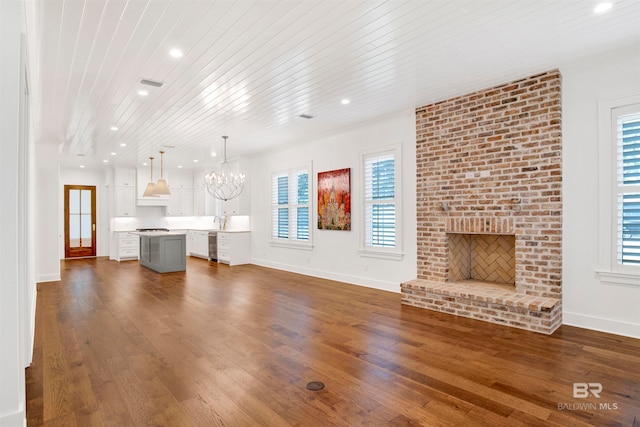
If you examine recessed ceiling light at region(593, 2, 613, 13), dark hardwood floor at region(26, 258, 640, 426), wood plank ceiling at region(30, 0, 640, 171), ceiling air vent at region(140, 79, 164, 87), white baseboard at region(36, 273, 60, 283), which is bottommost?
dark hardwood floor at region(26, 258, 640, 426)

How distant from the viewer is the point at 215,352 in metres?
→ 3.39

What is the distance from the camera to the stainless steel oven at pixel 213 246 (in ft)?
33.1

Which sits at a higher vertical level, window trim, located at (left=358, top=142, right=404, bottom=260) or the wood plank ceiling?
the wood plank ceiling

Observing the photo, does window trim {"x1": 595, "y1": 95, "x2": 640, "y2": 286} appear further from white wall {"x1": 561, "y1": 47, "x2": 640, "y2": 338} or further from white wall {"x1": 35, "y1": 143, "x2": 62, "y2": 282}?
white wall {"x1": 35, "y1": 143, "x2": 62, "y2": 282}

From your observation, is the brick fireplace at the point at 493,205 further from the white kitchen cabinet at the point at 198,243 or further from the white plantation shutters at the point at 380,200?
the white kitchen cabinet at the point at 198,243

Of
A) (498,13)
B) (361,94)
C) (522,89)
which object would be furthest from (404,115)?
(498,13)

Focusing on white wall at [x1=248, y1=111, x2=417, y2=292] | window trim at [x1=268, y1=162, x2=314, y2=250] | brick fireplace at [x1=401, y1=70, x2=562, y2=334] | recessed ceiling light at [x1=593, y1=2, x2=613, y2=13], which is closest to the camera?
recessed ceiling light at [x1=593, y1=2, x2=613, y2=13]

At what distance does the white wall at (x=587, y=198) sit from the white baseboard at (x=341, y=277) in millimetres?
2475

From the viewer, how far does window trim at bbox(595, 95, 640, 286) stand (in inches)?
148

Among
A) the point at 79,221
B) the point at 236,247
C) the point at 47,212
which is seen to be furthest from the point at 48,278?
the point at 79,221

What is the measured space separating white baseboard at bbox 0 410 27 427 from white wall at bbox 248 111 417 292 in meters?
4.78

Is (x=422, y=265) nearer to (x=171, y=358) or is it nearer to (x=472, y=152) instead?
(x=472, y=152)

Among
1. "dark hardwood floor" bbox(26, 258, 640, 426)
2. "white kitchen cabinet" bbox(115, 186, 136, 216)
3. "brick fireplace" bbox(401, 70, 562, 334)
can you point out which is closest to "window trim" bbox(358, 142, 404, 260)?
"brick fireplace" bbox(401, 70, 562, 334)

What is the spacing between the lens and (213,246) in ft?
33.5
